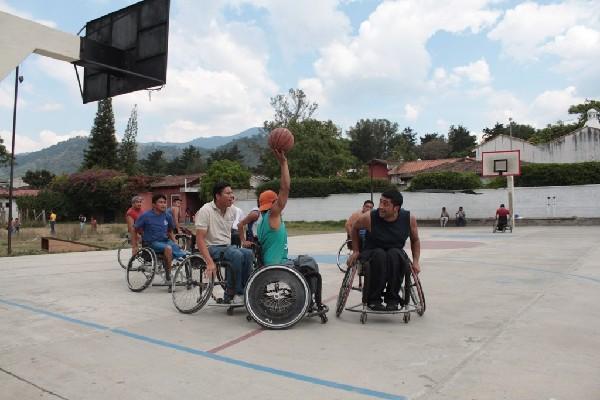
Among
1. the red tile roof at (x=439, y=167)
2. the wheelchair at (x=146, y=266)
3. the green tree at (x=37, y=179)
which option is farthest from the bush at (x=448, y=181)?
the green tree at (x=37, y=179)

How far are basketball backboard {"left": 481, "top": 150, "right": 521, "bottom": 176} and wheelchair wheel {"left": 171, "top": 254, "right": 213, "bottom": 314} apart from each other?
23.3 metres

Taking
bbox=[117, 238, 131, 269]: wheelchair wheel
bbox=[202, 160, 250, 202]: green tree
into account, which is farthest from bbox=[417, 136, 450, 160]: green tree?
bbox=[117, 238, 131, 269]: wheelchair wheel

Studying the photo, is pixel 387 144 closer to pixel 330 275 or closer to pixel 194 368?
pixel 330 275

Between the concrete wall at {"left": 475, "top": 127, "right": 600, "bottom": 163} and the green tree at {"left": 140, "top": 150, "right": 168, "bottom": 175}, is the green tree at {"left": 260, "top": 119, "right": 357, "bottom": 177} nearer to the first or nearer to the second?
the concrete wall at {"left": 475, "top": 127, "right": 600, "bottom": 163}

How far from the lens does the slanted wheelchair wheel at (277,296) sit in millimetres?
5332

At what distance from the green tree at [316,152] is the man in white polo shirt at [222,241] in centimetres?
3940

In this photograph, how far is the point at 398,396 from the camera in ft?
11.3

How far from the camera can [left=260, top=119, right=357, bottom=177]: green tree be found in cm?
4728

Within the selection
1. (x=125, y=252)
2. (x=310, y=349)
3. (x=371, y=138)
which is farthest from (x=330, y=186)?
(x=371, y=138)

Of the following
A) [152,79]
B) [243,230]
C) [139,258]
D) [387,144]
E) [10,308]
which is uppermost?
[387,144]

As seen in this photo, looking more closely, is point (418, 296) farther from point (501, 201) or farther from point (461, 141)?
point (461, 141)

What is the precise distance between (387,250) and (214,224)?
216 centimetres

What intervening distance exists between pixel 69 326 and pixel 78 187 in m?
45.5

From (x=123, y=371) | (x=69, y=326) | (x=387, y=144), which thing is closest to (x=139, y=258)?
(x=69, y=326)
